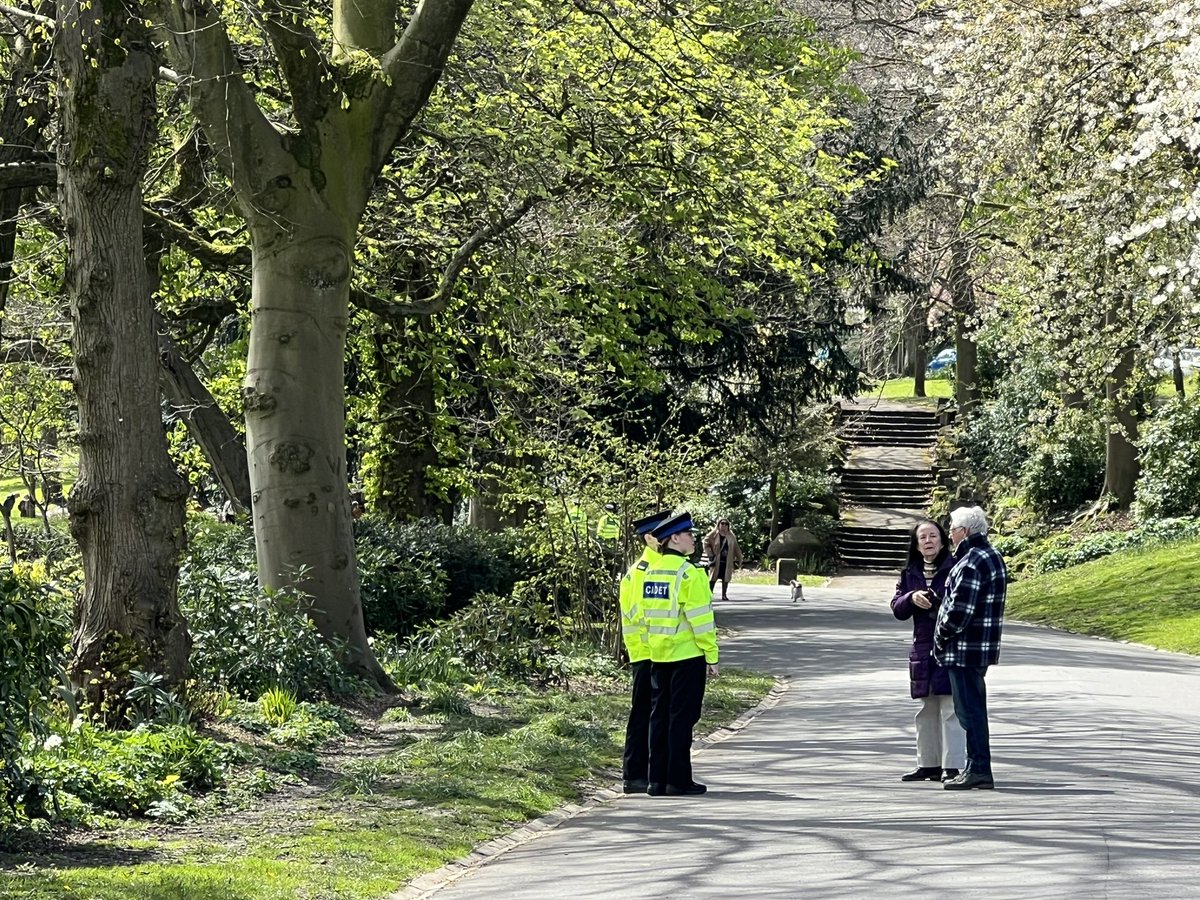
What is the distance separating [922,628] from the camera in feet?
36.8

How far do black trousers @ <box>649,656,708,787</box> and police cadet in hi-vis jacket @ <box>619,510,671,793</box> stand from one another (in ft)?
0.47

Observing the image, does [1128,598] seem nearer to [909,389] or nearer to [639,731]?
[639,731]

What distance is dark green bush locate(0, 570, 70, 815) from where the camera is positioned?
7.93m

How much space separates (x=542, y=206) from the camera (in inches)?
800

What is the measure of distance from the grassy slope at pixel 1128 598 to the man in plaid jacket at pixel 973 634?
14.1m

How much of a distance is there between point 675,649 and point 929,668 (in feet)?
Answer: 5.44

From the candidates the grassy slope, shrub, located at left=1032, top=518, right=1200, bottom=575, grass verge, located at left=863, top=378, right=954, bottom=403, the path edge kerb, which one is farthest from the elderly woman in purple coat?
grass verge, located at left=863, top=378, right=954, bottom=403

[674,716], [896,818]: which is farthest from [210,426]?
[896,818]

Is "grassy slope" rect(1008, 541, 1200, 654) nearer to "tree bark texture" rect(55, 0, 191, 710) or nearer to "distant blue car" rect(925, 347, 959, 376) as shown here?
"tree bark texture" rect(55, 0, 191, 710)

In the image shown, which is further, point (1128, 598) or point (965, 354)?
point (965, 354)

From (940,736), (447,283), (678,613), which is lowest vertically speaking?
(940,736)

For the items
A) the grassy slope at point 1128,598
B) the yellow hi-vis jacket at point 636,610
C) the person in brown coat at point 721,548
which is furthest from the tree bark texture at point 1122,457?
the yellow hi-vis jacket at point 636,610

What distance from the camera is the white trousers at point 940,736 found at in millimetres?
10992

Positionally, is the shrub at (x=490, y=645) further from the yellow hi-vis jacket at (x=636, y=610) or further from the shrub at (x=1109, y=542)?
the shrub at (x=1109, y=542)
